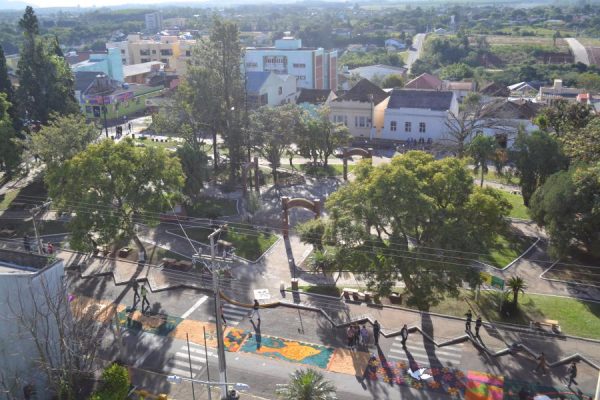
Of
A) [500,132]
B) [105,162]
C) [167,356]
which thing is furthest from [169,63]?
[167,356]

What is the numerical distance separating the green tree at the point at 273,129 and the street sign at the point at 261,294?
19363mm

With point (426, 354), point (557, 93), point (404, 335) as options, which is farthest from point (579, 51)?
point (426, 354)

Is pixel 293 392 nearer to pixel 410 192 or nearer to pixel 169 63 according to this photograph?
pixel 410 192

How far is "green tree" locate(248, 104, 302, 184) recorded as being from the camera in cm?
4734

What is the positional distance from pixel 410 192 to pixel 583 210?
11.9 m

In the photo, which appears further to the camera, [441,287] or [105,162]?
[105,162]

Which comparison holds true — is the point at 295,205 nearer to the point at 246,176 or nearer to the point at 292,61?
the point at 246,176

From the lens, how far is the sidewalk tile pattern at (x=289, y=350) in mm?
24609

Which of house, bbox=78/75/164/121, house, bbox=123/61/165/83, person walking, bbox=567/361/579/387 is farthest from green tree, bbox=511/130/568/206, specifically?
house, bbox=123/61/165/83

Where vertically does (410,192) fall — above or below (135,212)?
above

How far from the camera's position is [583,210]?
3038 centimetres

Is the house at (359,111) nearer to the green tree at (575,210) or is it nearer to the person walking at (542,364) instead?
the green tree at (575,210)

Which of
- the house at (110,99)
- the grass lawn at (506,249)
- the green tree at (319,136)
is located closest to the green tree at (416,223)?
the grass lawn at (506,249)

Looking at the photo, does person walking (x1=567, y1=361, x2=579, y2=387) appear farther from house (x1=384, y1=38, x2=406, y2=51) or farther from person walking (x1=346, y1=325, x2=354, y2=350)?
house (x1=384, y1=38, x2=406, y2=51)
